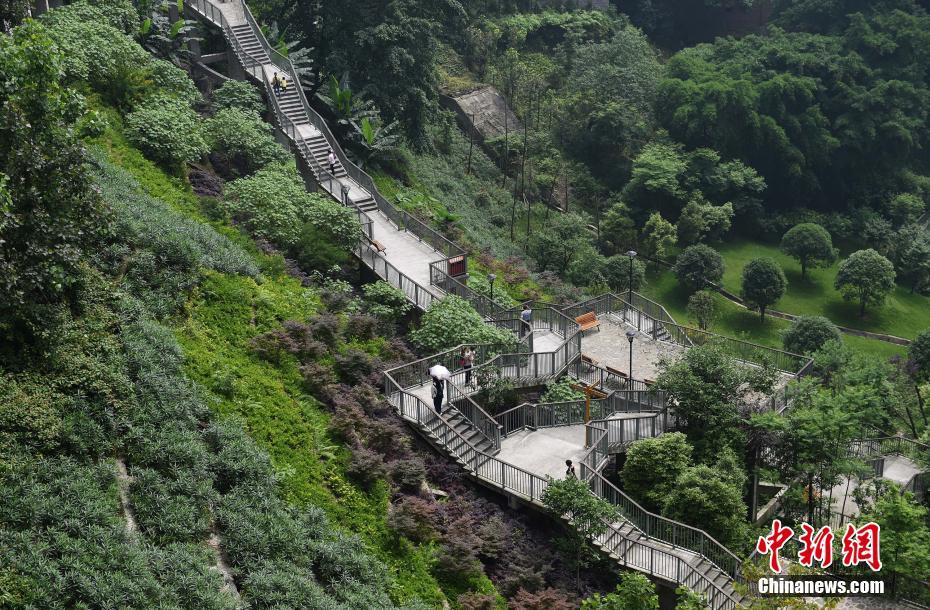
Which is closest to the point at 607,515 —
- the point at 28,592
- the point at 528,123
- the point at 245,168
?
the point at 28,592

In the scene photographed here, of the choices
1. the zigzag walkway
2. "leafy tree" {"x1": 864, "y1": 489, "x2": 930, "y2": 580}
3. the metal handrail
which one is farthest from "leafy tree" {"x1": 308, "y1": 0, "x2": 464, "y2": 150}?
"leafy tree" {"x1": 864, "y1": 489, "x2": 930, "y2": 580}

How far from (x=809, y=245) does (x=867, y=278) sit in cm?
360

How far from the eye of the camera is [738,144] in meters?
56.4

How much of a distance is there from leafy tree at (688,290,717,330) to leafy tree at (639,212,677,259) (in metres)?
5.49

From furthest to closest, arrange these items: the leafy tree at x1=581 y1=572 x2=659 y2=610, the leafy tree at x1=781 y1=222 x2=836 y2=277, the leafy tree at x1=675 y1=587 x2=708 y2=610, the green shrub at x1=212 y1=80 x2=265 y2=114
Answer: the leafy tree at x1=781 y1=222 x2=836 y2=277, the green shrub at x1=212 y1=80 x2=265 y2=114, the leafy tree at x1=581 y1=572 x2=659 y2=610, the leafy tree at x1=675 y1=587 x2=708 y2=610

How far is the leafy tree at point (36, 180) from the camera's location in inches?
660

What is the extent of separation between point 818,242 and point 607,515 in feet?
109

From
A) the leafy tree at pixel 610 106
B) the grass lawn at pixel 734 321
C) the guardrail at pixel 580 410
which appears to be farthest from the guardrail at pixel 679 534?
the leafy tree at pixel 610 106

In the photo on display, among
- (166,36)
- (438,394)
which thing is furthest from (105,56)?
(438,394)

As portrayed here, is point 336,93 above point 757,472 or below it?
above

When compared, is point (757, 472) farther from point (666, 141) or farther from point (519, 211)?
point (666, 141)

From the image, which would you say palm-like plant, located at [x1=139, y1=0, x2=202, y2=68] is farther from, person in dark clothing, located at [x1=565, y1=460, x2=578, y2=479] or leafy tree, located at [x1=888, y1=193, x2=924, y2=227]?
leafy tree, located at [x1=888, y1=193, x2=924, y2=227]

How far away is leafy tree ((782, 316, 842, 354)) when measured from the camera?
1581 inches

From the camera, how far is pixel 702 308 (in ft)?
144
